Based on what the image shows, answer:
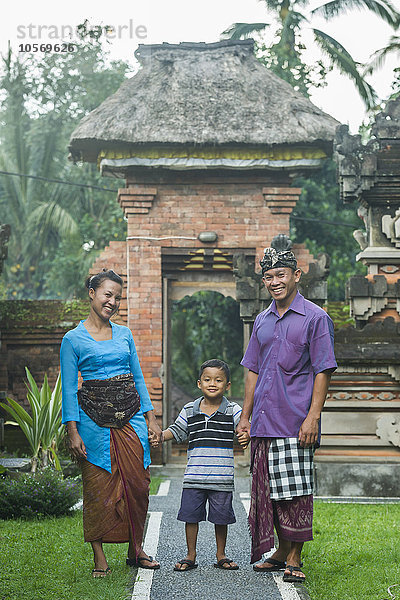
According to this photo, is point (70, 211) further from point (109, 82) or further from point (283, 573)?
point (283, 573)

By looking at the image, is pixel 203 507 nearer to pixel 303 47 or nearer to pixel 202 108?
pixel 202 108

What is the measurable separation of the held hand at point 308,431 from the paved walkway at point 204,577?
849mm

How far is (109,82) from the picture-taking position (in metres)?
25.1

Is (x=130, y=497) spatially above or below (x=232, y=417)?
below

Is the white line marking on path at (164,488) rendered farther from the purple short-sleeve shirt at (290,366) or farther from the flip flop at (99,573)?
the purple short-sleeve shirt at (290,366)

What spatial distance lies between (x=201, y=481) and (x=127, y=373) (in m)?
0.85

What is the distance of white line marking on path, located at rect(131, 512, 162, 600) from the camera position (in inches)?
183

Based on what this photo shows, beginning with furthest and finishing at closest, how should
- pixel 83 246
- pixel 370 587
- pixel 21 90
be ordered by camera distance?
pixel 21 90 < pixel 83 246 < pixel 370 587

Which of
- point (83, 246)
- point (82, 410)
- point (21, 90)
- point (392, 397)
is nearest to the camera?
point (82, 410)

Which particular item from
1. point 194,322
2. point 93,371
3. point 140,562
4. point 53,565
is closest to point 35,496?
point 53,565

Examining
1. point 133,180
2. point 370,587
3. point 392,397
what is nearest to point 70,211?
point 133,180

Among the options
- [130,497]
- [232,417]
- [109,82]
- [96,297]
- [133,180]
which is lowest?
[130,497]

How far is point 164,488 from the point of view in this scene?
10.2 metres

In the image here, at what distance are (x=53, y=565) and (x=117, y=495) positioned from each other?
829 millimetres
